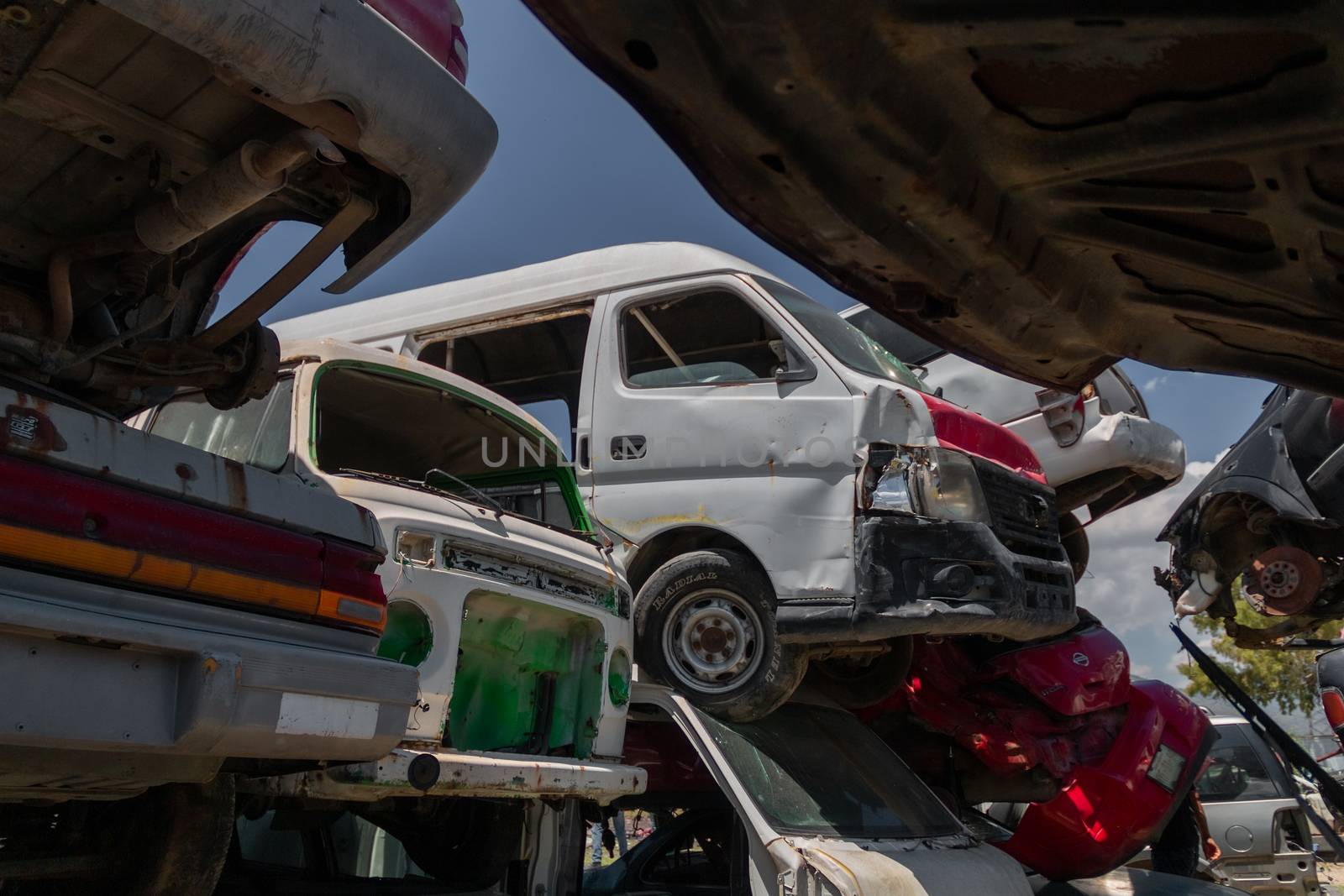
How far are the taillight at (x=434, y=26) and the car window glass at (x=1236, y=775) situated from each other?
9.43m

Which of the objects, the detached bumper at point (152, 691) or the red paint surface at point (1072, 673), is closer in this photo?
the detached bumper at point (152, 691)

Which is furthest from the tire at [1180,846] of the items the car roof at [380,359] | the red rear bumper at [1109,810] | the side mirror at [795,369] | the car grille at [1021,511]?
the car roof at [380,359]

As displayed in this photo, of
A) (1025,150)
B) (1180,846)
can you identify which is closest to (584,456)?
(1025,150)

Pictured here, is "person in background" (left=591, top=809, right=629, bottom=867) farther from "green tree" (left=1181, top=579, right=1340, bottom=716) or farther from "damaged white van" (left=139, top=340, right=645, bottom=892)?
"green tree" (left=1181, top=579, right=1340, bottom=716)

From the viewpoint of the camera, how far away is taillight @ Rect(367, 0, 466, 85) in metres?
2.78

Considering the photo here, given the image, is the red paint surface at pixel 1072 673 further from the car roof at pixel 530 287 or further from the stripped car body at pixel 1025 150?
the stripped car body at pixel 1025 150

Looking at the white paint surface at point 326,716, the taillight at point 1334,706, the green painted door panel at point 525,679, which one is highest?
the taillight at point 1334,706

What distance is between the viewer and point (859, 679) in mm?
6254

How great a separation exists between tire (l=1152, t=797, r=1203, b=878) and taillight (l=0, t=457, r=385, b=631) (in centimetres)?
572

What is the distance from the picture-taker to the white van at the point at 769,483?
5.14 metres

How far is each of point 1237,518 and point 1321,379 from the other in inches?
269

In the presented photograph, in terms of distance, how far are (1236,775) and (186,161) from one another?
10386 millimetres

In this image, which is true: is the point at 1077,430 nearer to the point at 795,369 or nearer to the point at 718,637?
the point at 795,369

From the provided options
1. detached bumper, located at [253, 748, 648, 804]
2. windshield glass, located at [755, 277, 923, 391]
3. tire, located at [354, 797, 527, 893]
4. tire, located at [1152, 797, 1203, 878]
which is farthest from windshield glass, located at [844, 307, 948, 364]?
tire, located at [354, 797, 527, 893]
